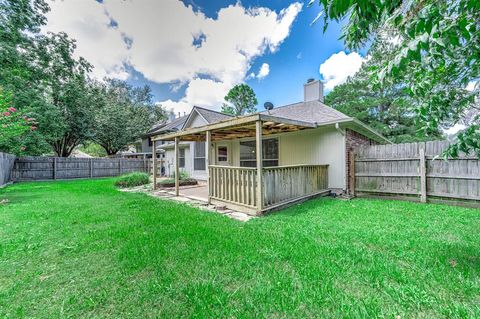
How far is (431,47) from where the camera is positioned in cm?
158

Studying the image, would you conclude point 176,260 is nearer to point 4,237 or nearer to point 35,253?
point 35,253

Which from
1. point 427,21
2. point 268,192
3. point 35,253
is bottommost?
point 35,253

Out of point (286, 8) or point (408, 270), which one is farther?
point (286, 8)

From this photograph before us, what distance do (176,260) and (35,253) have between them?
2.25 metres

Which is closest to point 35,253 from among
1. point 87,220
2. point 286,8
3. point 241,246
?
point 87,220

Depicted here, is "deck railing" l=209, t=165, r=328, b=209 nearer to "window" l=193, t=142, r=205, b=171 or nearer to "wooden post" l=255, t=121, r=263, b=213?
"wooden post" l=255, t=121, r=263, b=213

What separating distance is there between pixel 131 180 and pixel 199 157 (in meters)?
3.94

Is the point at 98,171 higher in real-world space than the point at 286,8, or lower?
lower

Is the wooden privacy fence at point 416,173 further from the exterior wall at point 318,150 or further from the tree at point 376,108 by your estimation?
the tree at point 376,108

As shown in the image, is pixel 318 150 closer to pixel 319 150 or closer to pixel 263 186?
pixel 319 150

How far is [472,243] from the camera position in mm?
3252

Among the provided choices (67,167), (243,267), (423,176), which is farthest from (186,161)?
(243,267)

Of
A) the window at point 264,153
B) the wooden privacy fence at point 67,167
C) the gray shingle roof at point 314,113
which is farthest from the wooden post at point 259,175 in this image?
the wooden privacy fence at point 67,167

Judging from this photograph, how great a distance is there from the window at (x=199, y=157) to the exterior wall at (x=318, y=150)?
16.9ft
